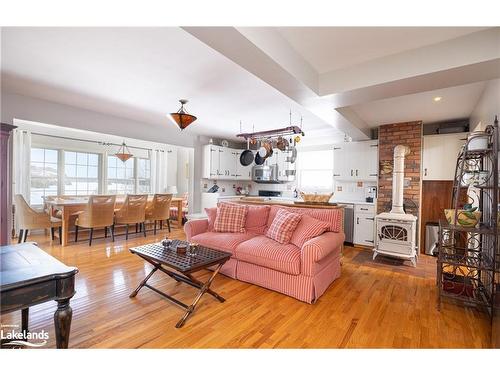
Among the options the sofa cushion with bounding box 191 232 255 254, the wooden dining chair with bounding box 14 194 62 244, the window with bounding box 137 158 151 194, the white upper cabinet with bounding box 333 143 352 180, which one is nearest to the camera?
the sofa cushion with bounding box 191 232 255 254

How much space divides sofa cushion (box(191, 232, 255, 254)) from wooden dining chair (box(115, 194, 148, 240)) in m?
2.33

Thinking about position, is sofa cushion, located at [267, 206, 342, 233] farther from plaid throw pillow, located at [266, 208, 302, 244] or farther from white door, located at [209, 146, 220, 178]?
white door, located at [209, 146, 220, 178]

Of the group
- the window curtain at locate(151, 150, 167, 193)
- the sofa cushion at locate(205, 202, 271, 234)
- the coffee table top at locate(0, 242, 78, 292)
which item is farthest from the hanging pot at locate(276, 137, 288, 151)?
the window curtain at locate(151, 150, 167, 193)

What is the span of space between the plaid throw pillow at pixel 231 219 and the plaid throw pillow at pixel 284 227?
1.68 feet

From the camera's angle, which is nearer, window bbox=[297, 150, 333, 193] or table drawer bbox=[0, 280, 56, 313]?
table drawer bbox=[0, 280, 56, 313]

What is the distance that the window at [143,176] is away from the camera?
695cm

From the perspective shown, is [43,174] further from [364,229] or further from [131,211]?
[364,229]

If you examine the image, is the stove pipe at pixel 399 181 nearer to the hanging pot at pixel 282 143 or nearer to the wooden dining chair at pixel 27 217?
the hanging pot at pixel 282 143

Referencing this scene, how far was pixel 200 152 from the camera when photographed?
5.97 meters

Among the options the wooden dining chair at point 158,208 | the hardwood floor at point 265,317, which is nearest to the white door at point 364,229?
the hardwood floor at point 265,317

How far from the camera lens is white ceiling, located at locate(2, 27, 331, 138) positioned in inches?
79.6

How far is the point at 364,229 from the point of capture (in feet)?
14.6
